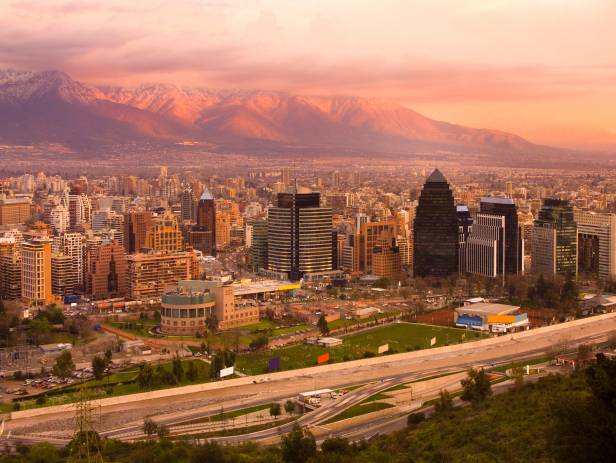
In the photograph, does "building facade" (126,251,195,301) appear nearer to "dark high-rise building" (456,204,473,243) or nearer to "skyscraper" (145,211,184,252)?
"skyscraper" (145,211,184,252)

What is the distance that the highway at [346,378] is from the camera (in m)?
12.6

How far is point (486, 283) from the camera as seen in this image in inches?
946

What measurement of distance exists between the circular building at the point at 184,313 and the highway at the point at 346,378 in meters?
4.22

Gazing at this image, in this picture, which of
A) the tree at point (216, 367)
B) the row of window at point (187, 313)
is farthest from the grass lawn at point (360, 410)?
the row of window at point (187, 313)

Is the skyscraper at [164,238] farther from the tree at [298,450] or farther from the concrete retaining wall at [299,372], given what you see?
the tree at [298,450]

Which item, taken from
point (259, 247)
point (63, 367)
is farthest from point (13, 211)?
point (63, 367)

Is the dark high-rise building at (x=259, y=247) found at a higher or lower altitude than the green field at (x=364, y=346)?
higher

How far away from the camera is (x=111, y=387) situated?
1423cm

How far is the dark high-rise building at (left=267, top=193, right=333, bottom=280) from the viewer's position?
86.1ft

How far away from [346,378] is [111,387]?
3674 millimetres

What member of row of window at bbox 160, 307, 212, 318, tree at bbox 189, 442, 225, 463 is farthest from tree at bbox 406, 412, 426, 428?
row of window at bbox 160, 307, 212, 318

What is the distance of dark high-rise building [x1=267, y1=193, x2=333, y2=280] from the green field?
7.04 meters

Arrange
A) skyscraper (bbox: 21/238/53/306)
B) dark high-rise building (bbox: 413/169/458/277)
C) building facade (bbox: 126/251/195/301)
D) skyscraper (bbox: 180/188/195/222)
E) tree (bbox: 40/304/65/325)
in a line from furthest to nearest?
skyscraper (bbox: 180/188/195/222) → dark high-rise building (bbox: 413/169/458/277) → building facade (bbox: 126/251/195/301) → skyscraper (bbox: 21/238/53/306) → tree (bbox: 40/304/65/325)

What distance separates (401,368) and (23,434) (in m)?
6.38
